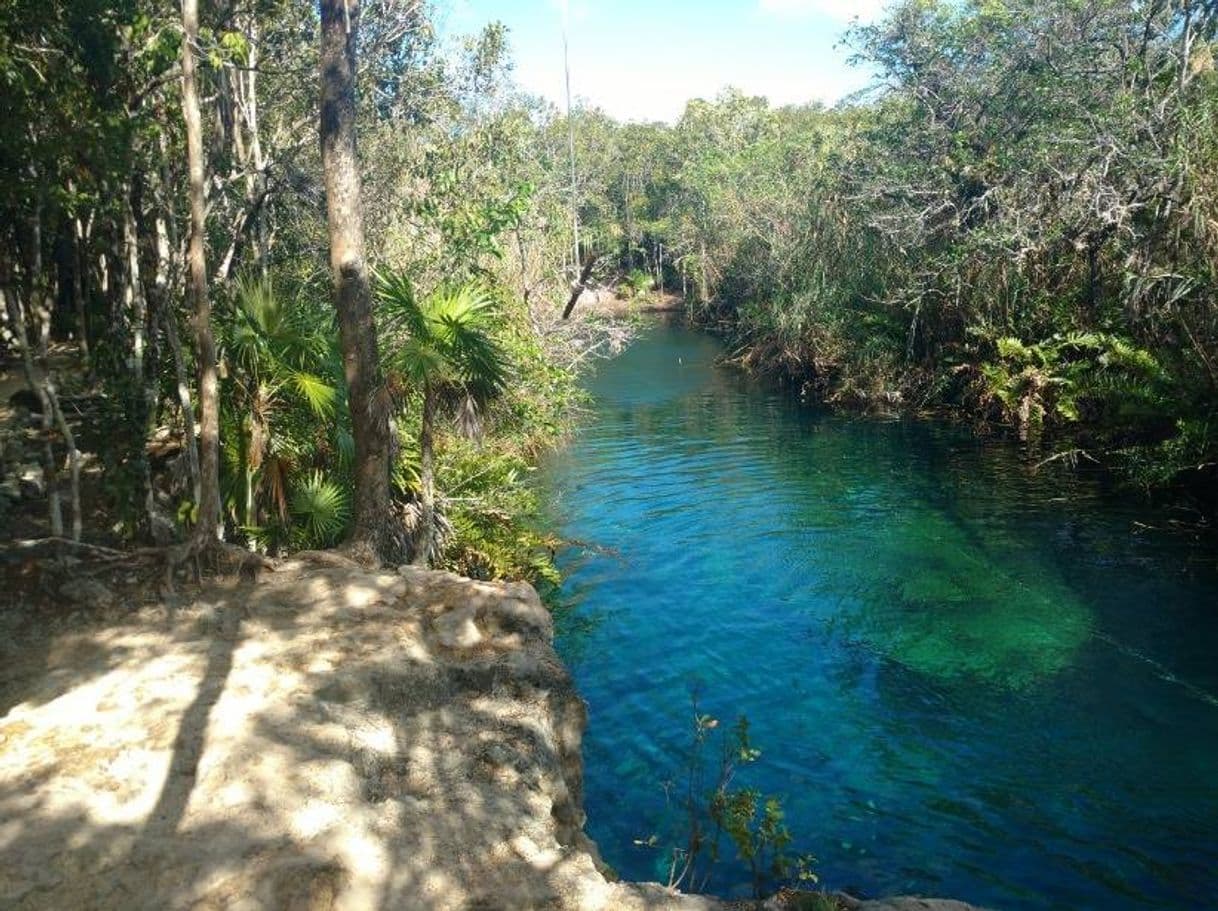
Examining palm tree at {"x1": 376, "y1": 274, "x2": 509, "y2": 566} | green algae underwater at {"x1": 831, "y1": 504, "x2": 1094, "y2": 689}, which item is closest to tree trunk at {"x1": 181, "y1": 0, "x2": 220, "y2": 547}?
palm tree at {"x1": 376, "y1": 274, "x2": 509, "y2": 566}

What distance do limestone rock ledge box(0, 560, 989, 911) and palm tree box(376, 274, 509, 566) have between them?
2655 millimetres

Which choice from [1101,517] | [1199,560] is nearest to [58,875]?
[1199,560]

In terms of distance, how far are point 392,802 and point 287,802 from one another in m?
0.56

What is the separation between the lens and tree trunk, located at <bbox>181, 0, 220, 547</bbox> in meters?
7.30

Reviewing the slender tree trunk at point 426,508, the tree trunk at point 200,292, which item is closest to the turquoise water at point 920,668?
the slender tree trunk at point 426,508

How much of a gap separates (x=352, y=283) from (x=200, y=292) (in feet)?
5.83

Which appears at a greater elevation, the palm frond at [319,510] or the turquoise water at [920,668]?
the palm frond at [319,510]

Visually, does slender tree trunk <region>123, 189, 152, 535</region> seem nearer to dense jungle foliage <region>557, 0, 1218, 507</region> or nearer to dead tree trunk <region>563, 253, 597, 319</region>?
dead tree trunk <region>563, 253, 597, 319</region>

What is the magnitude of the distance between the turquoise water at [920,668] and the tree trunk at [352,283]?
329cm

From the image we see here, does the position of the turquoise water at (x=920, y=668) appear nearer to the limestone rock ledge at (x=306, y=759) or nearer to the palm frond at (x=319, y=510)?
the limestone rock ledge at (x=306, y=759)

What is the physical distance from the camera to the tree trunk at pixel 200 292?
23.9 ft

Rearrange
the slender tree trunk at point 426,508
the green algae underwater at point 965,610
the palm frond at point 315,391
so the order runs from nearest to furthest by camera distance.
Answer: the palm frond at point 315,391 → the slender tree trunk at point 426,508 → the green algae underwater at point 965,610

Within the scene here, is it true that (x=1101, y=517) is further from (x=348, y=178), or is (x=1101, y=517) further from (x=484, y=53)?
(x=484, y=53)

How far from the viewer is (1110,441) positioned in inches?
731
